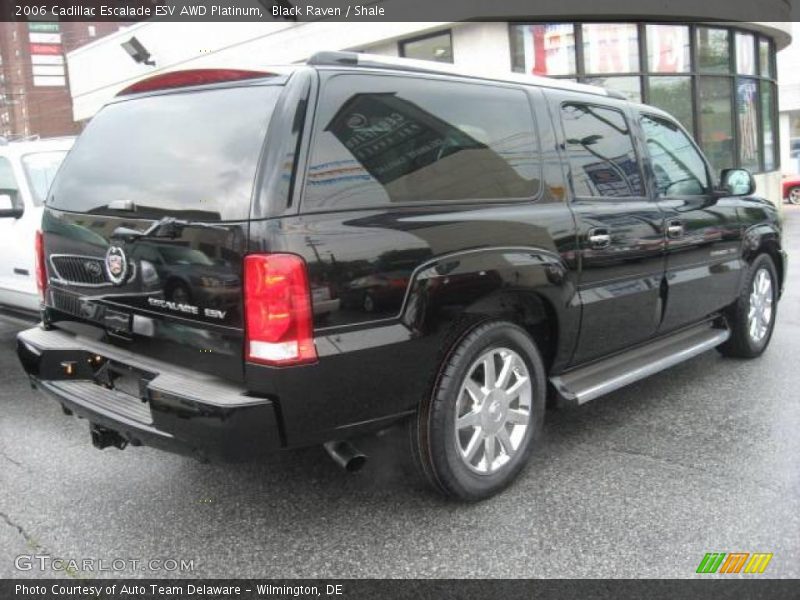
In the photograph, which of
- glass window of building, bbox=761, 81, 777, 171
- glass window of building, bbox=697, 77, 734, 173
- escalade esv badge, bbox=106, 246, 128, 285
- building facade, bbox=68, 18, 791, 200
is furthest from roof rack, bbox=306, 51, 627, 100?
glass window of building, bbox=761, 81, 777, 171

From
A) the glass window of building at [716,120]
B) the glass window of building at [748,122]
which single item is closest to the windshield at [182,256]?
the glass window of building at [716,120]

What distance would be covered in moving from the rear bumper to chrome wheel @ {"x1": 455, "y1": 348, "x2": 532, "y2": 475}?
953mm

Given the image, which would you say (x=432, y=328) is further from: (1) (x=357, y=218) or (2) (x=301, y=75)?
(2) (x=301, y=75)

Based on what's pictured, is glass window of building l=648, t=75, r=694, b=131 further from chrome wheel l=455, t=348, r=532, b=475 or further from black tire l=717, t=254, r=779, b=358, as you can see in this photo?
chrome wheel l=455, t=348, r=532, b=475

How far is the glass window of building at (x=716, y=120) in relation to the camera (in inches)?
563

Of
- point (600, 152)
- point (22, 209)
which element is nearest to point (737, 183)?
point (600, 152)

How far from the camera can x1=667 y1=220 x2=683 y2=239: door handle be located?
14.4 ft

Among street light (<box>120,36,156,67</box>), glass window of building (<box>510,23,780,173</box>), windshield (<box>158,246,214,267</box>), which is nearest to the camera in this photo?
windshield (<box>158,246,214,267</box>)

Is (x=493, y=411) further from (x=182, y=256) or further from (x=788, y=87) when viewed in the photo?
(x=788, y=87)

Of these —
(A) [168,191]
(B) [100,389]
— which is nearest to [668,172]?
(A) [168,191]

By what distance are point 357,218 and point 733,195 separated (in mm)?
3377

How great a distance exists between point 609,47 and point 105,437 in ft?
40.3

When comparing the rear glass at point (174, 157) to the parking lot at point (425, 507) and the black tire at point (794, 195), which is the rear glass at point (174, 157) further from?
the black tire at point (794, 195)

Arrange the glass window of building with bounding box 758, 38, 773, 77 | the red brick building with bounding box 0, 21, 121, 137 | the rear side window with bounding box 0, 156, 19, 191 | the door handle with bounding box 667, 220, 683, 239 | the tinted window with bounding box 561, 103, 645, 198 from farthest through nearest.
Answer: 1. the red brick building with bounding box 0, 21, 121, 137
2. the glass window of building with bounding box 758, 38, 773, 77
3. the rear side window with bounding box 0, 156, 19, 191
4. the door handle with bounding box 667, 220, 683, 239
5. the tinted window with bounding box 561, 103, 645, 198
